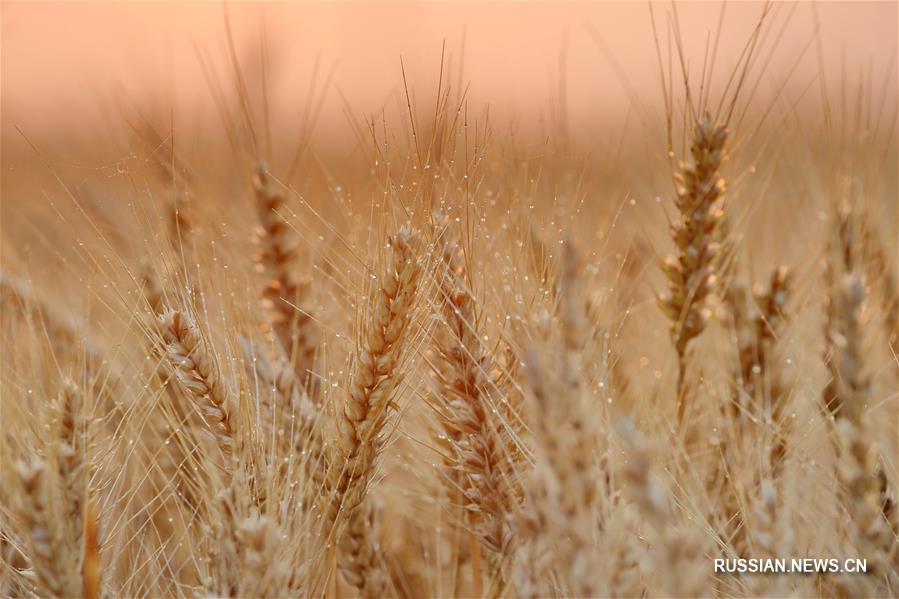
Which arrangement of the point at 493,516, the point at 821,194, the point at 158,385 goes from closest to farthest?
1. the point at 493,516
2. the point at 158,385
3. the point at 821,194

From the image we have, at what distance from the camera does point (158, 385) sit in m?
1.59

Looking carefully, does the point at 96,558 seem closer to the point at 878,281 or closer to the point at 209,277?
the point at 209,277

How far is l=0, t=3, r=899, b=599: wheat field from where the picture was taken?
1.20 meters

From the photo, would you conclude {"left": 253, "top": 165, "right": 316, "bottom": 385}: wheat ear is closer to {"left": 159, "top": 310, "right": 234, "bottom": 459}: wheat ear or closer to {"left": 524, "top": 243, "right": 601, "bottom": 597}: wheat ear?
{"left": 159, "top": 310, "right": 234, "bottom": 459}: wheat ear

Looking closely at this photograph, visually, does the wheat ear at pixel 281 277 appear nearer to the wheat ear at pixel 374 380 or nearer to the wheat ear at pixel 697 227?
the wheat ear at pixel 374 380

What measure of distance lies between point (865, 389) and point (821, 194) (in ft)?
2.29

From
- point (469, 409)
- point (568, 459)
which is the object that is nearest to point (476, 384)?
point (469, 409)

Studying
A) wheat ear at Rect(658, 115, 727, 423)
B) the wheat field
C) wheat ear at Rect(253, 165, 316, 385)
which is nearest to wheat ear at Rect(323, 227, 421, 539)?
the wheat field

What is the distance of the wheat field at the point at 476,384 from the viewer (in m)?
1.20

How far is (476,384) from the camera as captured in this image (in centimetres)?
140

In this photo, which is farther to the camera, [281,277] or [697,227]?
[281,277]

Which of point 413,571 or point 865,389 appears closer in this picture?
point 865,389

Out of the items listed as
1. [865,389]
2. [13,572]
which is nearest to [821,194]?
[865,389]

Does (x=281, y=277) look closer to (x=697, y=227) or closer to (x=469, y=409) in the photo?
(x=469, y=409)
